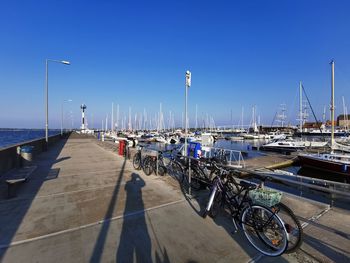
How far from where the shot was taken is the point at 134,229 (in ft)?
12.0

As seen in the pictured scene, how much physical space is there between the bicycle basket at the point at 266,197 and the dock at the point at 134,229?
507mm

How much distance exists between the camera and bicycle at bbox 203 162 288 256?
3.02 m

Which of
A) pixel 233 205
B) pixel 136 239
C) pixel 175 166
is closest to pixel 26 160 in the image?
pixel 175 166

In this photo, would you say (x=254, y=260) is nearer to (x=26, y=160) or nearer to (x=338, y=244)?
(x=338, y=244)

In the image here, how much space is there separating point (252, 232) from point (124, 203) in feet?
9.32

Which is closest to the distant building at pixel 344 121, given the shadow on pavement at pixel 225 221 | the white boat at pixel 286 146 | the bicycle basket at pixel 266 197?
the white boat at pixel 286 146

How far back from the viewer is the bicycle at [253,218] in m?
3.02

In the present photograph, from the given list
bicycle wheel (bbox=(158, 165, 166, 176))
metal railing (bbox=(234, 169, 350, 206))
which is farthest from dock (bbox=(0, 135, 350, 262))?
bicycle wheel (bbox=(158, 165, 166, 176))

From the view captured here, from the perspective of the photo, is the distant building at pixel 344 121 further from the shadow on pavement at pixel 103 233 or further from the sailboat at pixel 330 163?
the shadow on pavement at pixel 103 233

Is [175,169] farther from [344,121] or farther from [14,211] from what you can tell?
[344,121]

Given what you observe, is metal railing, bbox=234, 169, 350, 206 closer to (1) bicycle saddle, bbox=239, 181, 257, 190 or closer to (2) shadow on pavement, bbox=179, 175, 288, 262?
(1) bicycle saddle, bbox=239, 181, 257, 190

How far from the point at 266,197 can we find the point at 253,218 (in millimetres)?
464

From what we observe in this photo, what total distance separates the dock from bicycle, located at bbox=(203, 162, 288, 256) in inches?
5.8

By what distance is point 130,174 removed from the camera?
805 centimetres
